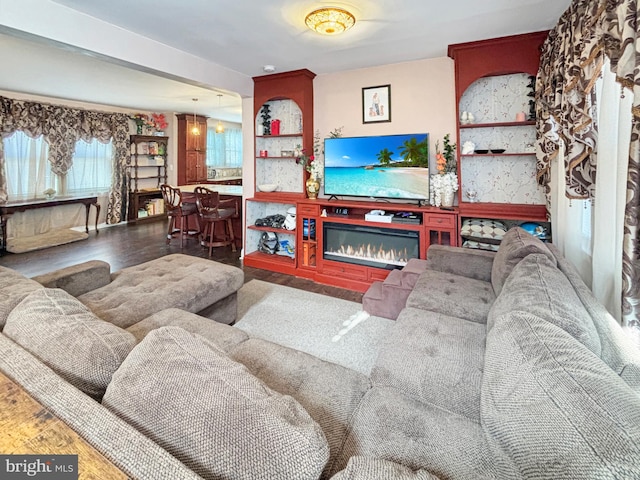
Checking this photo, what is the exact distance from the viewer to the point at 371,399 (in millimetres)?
1285

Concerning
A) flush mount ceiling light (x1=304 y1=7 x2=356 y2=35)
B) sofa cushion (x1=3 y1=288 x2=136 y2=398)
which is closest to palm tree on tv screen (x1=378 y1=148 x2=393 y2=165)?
A: flush mount ceiling light (x1=304 y1=7 x2=356 y2=35)

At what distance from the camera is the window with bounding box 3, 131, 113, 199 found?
5.87 metres

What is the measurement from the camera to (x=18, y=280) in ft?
6.03

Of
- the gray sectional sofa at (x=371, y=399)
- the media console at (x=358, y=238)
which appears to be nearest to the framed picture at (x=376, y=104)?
the media console at (x=358, y=238)

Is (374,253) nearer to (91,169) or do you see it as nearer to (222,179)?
(91,169)

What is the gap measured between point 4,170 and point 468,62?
7.20 meters

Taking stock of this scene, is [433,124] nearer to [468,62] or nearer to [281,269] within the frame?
[468,62]

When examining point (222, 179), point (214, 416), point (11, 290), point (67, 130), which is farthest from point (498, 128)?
point (222, 179)

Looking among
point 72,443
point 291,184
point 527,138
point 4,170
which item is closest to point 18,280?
point 72,443

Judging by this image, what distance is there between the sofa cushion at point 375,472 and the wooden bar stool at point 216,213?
471cm

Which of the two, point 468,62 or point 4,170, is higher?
point 468,62

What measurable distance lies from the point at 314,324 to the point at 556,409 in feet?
7.48

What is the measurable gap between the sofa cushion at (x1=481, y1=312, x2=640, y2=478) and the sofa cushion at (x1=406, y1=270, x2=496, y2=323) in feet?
3.14

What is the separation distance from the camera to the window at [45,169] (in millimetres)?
5867
